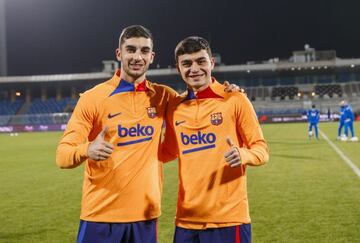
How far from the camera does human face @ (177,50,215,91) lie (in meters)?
2.77

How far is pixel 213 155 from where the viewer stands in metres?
2.68

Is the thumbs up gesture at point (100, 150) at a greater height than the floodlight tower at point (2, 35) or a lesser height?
lesser

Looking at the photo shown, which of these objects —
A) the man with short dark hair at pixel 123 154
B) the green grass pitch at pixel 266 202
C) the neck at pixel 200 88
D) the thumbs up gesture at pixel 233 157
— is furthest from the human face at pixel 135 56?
the green grass pitch at pixel 266 202

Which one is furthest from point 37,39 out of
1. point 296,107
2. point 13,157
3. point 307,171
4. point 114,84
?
point 114,84

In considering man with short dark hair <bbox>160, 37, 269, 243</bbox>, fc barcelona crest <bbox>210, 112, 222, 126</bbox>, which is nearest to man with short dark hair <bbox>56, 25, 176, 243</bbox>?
man with short dark hair <bbox>160, 37, 269, 243</bbox>

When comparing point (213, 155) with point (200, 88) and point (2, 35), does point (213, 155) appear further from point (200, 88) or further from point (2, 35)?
point (2, 35)

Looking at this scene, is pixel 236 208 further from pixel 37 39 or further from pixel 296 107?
pixel 37 39

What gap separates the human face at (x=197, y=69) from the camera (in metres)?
2.77

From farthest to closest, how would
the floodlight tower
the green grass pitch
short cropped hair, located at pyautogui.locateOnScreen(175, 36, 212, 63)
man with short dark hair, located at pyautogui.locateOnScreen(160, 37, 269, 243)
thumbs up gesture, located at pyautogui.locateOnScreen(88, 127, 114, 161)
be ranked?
1. the floodlight tower
2. the green grass pitch
3. short cropped hair, located at pyautogui.locateOnScreen(175, 36, 212, 63)
4. man with short dark hair, located at pyautogui.locateOnScreen(160, 37, 269, 243)
5. thumbs up gesture, located at pyautogui.locateOnScreen(88, 127, 114, 161)

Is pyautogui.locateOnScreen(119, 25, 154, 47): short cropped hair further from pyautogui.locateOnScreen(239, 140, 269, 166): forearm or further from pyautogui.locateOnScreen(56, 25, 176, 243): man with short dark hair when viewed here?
pyautogui.locateOnScreen(239, 140, 269, 166): forearm

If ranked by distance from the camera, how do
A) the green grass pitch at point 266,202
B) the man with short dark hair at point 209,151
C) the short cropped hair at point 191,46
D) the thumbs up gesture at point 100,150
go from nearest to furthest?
the thumbs up gesture at point 100,150 < the man with short dark hair at point 209,151 < the short cropped hair at point 191,46 < the green grass pitch at point 266,202

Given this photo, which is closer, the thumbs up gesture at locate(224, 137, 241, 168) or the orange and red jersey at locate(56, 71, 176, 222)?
the thumbs up gesture at locate(224, 137, 241, 168)

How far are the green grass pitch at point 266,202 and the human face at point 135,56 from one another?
281cm

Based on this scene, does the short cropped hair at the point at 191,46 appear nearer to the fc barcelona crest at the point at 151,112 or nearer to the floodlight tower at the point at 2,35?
the fc barcelona crest at the point at 151,112
